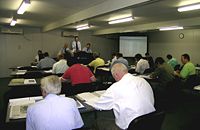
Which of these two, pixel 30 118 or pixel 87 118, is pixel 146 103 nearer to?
pixel 30 118

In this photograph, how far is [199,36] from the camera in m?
10.0

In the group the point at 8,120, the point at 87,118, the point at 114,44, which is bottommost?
the point at 87,118

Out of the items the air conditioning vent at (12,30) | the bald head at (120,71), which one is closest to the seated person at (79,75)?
the bald head at (120,71)

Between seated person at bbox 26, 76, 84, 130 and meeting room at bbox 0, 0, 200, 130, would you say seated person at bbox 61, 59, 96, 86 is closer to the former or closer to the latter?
meeting room at bbox 0, 0, 200, 130

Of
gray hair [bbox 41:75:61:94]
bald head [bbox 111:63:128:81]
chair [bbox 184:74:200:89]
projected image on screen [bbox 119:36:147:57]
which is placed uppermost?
projected image on screen [bbox 119:36:147:57]

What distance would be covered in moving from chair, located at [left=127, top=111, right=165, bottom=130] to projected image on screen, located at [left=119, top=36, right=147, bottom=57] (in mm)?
10904

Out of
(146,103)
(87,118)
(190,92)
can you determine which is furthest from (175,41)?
(146,103)

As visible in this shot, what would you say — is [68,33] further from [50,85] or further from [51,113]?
[51,113]

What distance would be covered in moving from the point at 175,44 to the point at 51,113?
34.5 ft

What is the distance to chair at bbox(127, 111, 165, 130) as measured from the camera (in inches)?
75.3

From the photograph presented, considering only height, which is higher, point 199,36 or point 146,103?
point 199,36

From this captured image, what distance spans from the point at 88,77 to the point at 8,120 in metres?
2.53

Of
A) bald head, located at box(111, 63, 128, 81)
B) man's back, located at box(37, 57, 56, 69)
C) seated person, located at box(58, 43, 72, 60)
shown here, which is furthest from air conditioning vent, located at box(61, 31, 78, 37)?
bald head, located at box(111, 63, 128, 81)

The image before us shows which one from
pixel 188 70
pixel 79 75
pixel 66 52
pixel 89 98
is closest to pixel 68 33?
pixel 66 52
